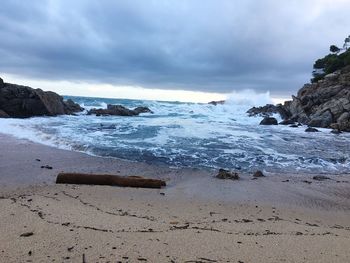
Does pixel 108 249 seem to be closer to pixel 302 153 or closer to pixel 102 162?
pixel 102 162

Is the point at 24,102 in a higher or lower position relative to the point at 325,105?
lower

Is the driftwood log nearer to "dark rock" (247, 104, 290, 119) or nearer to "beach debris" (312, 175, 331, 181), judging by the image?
"beach debris" (312, 175, 331, 181)

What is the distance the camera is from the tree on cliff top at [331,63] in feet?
135

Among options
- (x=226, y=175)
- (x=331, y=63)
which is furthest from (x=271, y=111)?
(x=226, y=175)

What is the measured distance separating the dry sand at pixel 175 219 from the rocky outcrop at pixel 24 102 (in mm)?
18508

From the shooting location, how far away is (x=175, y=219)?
4.98 meters

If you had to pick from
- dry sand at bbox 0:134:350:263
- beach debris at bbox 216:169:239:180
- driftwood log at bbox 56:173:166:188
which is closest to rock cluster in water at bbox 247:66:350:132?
beach debris at bbox 216:169:239:180

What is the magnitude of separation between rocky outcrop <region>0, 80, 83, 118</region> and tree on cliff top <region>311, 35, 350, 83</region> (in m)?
30.0

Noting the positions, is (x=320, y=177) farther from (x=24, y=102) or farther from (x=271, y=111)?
(x=271, y=111)

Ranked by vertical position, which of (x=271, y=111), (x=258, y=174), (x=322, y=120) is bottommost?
(x=258, y=174)

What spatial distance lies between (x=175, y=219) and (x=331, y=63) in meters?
42.3

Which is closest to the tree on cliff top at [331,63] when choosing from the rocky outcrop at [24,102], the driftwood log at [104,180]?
the rocky outcrop at [24,102]

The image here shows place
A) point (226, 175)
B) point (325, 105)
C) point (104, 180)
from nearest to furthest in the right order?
point (104, 180) < point (226, 175) < point (325, 105)

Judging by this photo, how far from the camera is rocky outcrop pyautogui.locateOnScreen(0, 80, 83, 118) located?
25.3m
